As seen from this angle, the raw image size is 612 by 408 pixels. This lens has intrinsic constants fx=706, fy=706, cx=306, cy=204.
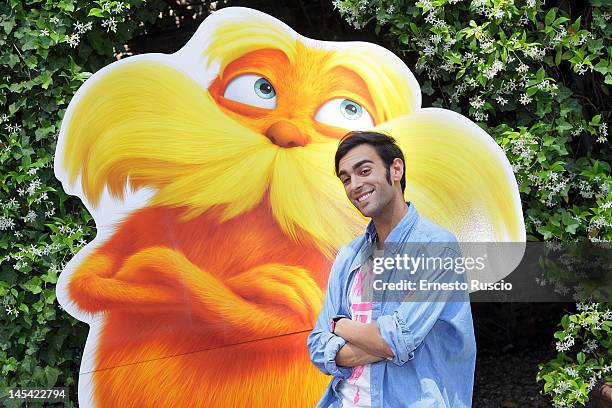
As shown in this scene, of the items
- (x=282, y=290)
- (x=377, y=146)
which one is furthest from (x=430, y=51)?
(x=282, y=290)

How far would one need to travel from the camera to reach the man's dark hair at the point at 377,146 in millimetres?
2719

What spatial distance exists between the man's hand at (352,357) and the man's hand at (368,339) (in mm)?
15

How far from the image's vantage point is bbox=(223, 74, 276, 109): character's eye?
2.95 metres

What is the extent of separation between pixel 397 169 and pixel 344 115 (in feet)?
1.24

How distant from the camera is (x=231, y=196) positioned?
9.61 ft

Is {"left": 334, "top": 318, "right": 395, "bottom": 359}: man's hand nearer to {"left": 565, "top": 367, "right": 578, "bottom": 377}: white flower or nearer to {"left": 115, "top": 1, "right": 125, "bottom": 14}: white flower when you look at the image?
{"left": 565, "top": 367, "right": 578, "bottom": 377}: white flower

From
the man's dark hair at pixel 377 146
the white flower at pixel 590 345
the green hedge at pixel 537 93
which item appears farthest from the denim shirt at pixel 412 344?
the white flower at pixel 590 345

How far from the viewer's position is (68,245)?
3.00m

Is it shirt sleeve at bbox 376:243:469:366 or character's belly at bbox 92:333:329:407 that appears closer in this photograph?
shirt sleeve at bbox 376:243:469:366

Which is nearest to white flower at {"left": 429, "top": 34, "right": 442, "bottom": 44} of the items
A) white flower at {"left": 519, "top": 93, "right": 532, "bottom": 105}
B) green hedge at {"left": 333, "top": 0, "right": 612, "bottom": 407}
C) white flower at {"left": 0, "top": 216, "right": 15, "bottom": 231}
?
green hedge at {"left": 333, "top": 0, "right": 612, "bottom": 407}

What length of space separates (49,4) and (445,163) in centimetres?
183

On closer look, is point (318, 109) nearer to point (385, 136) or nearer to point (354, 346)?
point (385, 136)

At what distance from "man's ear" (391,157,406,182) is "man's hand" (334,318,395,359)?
0.57m

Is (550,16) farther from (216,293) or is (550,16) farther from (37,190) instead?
(37,190)
